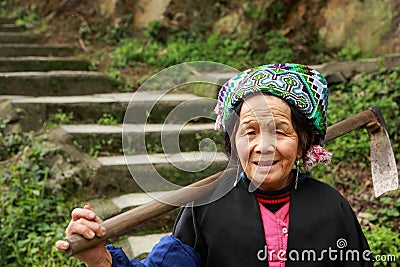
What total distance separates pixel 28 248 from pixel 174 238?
6.33 feet

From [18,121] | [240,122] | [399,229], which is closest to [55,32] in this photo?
[18,121]

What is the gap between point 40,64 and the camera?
20.0 ft

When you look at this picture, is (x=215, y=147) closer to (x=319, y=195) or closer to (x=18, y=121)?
(x=319, y=195)

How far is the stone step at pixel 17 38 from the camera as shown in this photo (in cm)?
695

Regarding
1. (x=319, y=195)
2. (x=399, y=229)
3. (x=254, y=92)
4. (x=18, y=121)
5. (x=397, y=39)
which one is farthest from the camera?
(x=397, y=39)

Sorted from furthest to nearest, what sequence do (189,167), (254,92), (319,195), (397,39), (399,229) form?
(397,39)
(399,229)
(189,167)
(319,195)
(254,92)

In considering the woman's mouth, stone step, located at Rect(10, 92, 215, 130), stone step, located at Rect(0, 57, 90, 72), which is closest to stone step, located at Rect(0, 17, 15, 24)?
stone step, located at Rect(0, 57, 90, 72)

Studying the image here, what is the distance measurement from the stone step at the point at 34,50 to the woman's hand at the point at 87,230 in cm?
524

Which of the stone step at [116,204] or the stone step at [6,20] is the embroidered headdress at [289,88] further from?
the stone step at [6,20]

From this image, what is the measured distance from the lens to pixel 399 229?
11.7ft

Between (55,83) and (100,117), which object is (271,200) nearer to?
(100,117)

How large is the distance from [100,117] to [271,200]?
319 centimetres

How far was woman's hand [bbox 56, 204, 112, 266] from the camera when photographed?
161cm

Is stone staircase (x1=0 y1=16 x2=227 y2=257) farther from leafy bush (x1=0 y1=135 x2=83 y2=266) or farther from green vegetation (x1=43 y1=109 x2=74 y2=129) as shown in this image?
leafy bush (x1=0 y1=135 x2=83 y2=266)
